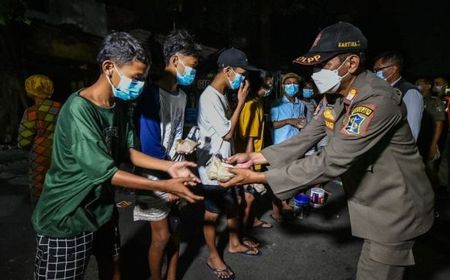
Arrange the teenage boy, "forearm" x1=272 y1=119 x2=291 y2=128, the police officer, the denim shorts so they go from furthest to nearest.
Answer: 1. "forearm" x1=272 y1=119 x2=291 y2=128
2. the denim shorts
3. the teenage boy
4. the police officer

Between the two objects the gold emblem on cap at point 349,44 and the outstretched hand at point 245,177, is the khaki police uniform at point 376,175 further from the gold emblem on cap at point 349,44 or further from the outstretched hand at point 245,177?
the gold emblem on cap at point 349,44

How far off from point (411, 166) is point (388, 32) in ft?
53.9

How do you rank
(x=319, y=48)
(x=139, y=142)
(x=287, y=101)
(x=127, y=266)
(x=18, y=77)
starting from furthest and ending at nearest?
(x=18, y=77) < (x=287, y=101) < (x=127, y=266) < (x=139, y=142) < (x=319, y=48)

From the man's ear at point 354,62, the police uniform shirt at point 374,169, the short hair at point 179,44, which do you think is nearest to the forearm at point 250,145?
the short hair at point 179,44

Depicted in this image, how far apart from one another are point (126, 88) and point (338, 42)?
146cm

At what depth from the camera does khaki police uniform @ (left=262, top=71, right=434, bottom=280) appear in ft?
6.37

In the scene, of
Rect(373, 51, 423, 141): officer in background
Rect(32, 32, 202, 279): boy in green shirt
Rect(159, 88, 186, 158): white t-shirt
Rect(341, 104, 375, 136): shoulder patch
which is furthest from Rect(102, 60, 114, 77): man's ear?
Rect(373, 51, 423, 141): officer in background

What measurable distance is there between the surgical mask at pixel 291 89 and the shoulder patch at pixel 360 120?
3.31 meters

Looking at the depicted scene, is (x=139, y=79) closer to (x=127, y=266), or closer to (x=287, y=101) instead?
(x=127, y=266)

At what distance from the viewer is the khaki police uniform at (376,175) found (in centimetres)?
194

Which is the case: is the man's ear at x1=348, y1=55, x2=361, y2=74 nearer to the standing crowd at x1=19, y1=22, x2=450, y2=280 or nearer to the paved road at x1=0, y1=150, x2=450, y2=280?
the standing crowd at x1=19, y1=22, x2=450, y2=280

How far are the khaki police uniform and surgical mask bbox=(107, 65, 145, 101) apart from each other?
1.11 meters

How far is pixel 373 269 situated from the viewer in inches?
83.7

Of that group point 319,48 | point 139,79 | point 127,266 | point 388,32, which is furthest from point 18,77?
point 388,32
